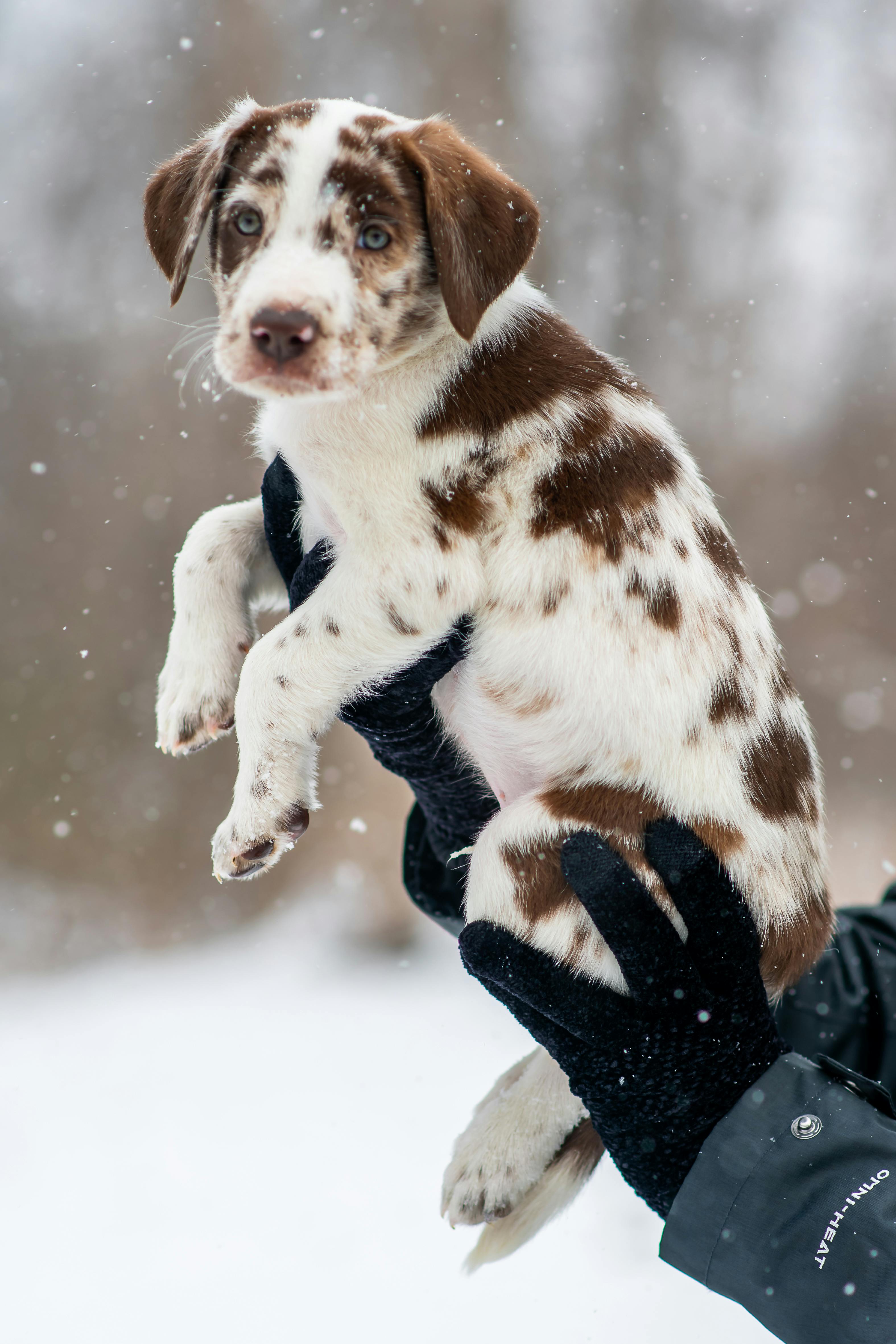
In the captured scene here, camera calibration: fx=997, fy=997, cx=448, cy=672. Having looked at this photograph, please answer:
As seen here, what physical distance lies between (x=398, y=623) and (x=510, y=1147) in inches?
57.7

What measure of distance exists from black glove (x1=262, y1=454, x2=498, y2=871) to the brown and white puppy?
70 millimetres

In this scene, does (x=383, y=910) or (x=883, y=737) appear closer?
(x=383, y=910)

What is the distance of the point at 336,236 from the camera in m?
2.21

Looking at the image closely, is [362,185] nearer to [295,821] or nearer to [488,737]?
[488,737]

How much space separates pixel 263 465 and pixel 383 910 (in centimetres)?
319

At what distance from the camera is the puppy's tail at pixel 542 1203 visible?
8.64 ft

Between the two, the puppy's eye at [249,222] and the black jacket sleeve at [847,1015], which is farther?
the black jacket sleeve at [847,1015]

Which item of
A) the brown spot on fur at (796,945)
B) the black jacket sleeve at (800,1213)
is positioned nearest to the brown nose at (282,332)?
the brown spot on fur at (796,945)

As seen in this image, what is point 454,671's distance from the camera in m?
2.62

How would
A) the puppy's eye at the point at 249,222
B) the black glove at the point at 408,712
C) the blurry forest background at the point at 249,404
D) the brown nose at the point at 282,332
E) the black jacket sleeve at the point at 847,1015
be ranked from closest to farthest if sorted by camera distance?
the brown nose at the point at 282,332, the puppy's eye at the point at 249,222, the black glove at the point at 408,712, the black jacket sleeve at the point at 847,1015, the blurry forest background at the point at 249,404

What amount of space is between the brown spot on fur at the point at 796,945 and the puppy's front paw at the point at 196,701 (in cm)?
148

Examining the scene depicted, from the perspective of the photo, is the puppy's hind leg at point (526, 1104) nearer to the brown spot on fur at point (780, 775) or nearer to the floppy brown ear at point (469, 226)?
the brown spot on fur at point (780, 775)

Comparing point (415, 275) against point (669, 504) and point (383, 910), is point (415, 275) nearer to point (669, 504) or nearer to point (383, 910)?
point (669, 504)

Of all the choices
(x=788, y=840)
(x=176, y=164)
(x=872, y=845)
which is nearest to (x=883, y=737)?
(x=872, y=845)
